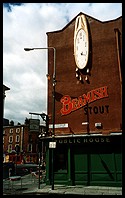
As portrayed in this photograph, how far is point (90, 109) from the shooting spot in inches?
715

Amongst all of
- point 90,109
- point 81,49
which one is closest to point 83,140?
point 90,109

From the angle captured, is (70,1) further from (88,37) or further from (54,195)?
(88,37)

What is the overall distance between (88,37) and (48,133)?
8651mm

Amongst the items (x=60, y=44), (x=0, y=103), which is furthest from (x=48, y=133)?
(x=0, y=103)

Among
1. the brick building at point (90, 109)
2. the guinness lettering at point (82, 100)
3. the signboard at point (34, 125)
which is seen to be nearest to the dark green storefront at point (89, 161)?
the brick building at point (90, 109)

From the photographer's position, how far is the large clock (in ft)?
62.5

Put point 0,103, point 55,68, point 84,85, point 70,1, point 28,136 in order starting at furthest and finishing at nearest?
point 28,136
point 55,68
point 84,85
point 0,103
point 70,1

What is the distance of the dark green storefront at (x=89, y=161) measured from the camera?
644 inches

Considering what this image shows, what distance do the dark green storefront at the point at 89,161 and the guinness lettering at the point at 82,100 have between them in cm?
247

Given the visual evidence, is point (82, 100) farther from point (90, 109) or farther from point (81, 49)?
point (81, 49)

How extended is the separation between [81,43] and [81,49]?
53 cm

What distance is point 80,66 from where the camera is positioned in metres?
19.0

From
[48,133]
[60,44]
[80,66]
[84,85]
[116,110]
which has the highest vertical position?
[60,44]

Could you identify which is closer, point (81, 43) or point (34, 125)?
point (34, 125)
